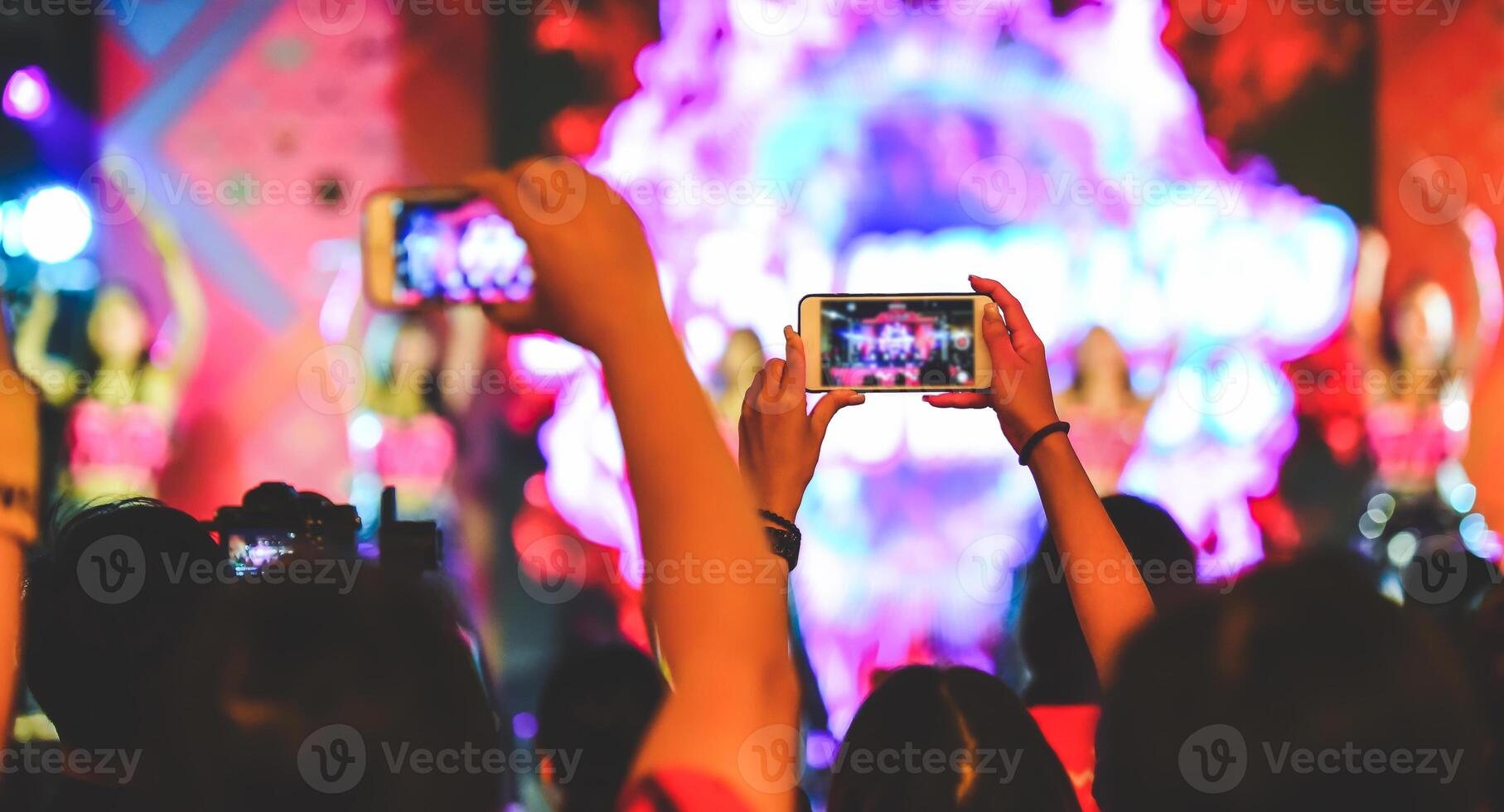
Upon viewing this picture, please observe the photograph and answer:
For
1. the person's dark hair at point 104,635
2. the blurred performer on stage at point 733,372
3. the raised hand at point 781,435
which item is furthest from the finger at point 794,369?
the blurred performer on stage at point 733,372

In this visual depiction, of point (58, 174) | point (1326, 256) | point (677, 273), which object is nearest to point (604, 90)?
point (677, 273)

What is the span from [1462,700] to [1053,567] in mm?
835

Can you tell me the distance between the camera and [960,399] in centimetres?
116

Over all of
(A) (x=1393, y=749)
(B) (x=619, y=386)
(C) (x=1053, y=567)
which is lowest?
(C) (x=1053, y=567)

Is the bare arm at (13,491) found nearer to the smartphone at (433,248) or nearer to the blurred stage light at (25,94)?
the smartphone at (433,248)

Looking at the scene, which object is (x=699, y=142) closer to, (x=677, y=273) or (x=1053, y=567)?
(x=677, y=273)

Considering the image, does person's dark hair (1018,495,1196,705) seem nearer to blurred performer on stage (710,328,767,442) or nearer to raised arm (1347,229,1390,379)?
blurred performer on stage (710,328,767,442)

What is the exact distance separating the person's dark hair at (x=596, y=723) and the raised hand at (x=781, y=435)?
23.0 inches

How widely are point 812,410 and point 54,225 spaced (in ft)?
11.9

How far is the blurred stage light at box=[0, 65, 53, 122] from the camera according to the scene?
362 cm

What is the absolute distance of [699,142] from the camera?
11.3 ft

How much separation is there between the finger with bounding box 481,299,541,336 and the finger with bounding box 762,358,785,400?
43cm

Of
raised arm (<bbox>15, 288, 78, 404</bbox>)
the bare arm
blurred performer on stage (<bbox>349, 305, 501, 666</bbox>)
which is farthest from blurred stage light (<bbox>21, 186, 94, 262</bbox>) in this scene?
the bare arm

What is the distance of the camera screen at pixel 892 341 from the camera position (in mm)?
1521
